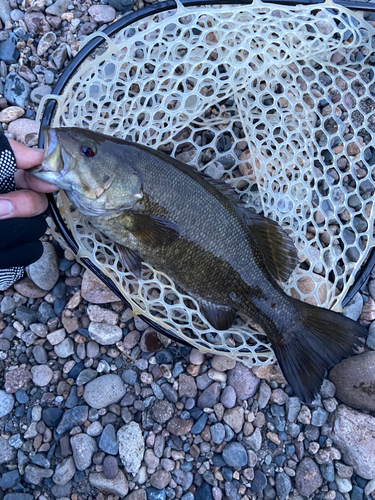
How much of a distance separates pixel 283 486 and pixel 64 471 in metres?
1.70

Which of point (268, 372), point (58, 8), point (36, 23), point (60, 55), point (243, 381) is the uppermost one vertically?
point (58, 8)

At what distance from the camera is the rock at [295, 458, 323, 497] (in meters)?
3.22

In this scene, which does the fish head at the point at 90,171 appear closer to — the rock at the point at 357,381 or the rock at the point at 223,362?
the rock at the point at 223,362

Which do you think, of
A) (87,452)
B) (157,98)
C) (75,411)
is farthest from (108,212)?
(87,452)

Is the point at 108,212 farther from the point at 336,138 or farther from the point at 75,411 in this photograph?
the point at 336,138

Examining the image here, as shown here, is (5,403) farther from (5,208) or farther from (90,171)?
(90,171)

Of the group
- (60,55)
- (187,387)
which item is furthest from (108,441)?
(60,55)

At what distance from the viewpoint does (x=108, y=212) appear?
2.87m

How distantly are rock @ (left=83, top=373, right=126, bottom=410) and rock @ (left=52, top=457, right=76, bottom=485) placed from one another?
44 cm

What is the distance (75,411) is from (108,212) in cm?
163

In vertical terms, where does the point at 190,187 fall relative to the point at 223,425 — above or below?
above

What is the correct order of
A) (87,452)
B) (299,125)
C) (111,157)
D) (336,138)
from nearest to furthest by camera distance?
(111,157)
(87,452)
(299,125)
(336,138)

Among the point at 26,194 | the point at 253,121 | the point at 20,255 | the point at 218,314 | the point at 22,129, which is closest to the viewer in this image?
the point at 26,194

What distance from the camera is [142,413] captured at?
3303mm
